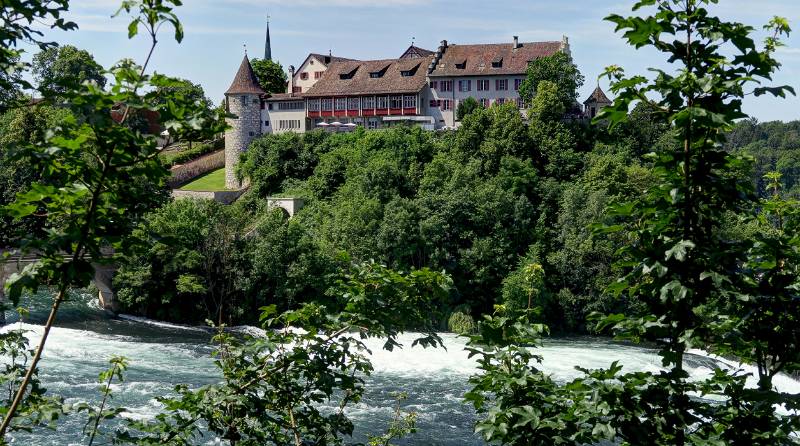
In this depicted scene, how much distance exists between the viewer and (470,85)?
65.5 metres

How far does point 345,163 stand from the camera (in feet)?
198

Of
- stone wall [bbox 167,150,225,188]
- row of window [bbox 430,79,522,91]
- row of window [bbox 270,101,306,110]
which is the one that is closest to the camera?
row of window [bbox 430,79,522,91]

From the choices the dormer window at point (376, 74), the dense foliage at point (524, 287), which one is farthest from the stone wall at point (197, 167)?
the dense foliage at point (524, 287)

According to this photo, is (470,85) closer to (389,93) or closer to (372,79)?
(389,93)

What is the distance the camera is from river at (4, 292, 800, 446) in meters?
25.7

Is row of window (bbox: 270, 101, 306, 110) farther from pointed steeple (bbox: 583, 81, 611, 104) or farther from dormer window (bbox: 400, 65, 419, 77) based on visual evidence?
pointed steeple (bbox: 583, 81, 611, 104)

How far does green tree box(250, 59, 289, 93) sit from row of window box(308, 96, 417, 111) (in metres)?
11.7

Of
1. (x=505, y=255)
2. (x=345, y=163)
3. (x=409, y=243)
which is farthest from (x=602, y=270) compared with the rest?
(x=345, y=163)

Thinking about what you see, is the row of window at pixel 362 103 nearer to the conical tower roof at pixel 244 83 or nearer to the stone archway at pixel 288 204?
the conical tower roof at pixel 244 83

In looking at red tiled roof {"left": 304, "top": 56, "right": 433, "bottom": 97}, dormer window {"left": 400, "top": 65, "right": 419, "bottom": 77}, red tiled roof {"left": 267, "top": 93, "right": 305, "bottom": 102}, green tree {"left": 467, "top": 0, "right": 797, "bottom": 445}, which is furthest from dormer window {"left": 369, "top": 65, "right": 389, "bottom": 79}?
green tree {"left": 467, "top": 0, "right": 797, "bottom": 445}

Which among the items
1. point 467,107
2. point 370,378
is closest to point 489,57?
point 467,107

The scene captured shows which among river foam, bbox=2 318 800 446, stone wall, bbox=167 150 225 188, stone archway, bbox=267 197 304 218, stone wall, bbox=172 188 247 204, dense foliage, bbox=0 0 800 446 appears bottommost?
river foam, bbox=2 318 800 446

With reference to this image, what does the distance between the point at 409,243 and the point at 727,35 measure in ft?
138

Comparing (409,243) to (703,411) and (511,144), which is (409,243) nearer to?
(511,144)
